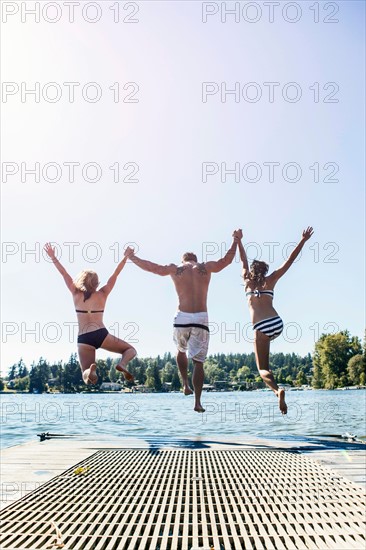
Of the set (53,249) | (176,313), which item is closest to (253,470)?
(176,313)

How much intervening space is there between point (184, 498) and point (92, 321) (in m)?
7.33

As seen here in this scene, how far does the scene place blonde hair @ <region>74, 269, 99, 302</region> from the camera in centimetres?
811

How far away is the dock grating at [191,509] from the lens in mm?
10078

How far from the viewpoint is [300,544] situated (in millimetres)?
9852

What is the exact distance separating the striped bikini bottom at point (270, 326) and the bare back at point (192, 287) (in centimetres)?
109

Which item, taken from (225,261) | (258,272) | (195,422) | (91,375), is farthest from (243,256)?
(195,422)

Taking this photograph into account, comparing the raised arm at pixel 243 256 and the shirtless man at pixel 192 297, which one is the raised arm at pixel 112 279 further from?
the raised arm at pixel 243 256

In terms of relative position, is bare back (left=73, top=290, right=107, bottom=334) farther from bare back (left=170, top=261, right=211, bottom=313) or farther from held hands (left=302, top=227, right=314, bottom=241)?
held hands (left=302, top=227, right=314, bottom=241)

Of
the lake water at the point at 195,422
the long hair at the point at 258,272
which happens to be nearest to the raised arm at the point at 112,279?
the long hair at the point at 258,272

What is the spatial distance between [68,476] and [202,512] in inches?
219

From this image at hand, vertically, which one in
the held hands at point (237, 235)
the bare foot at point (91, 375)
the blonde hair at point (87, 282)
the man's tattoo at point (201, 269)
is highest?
the held hands at point (237, 235)

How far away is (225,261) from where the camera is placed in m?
8.18

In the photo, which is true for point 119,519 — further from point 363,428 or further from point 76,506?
point 363,428

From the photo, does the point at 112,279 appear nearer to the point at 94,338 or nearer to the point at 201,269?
the point at 94,338
